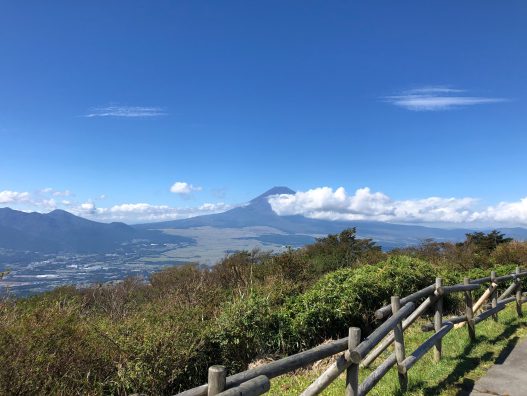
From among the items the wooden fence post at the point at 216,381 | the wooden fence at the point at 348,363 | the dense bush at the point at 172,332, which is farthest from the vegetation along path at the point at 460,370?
the wooden fence post at the point at 216,381

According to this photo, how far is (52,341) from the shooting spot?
631 cm

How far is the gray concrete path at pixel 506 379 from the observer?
219 inches

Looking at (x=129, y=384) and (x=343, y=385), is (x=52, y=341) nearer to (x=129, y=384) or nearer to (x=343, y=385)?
(x=129, y=384)

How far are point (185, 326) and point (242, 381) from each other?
4443mm

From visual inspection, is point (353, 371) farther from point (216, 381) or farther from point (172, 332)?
point (172, 332)

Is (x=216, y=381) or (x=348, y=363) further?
(x=348, y=363)

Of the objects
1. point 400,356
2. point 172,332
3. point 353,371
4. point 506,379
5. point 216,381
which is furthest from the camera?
point 172,332

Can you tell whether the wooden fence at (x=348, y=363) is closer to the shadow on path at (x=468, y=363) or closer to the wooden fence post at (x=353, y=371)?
the wooden fence post at (x=353, y=371)

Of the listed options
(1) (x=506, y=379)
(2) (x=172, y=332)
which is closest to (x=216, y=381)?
(2) (x=172, y=332)

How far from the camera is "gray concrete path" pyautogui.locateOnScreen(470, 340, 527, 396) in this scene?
5.57m

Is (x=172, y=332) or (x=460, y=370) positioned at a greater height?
(x=172, y=332)

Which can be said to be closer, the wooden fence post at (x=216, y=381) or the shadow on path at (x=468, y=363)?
the wooden fence post at (x=216, y=381)

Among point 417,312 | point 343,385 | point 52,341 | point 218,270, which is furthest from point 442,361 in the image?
point 218,270

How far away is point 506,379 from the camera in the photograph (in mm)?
6004
